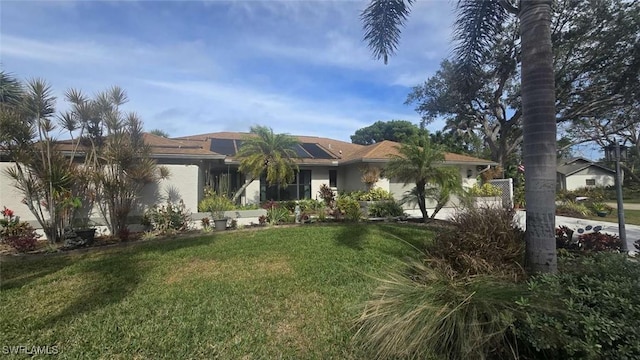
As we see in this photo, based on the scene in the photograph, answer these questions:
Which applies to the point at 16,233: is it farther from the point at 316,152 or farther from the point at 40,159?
the point at 316,152

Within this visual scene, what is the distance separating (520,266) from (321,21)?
929 centimetres

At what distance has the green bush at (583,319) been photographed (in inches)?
87.8

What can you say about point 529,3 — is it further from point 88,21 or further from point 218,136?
point 218,136

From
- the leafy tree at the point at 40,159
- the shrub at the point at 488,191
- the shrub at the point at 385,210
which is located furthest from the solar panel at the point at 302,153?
the leafy tree at the point at 40,159

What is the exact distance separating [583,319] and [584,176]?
52.8 m

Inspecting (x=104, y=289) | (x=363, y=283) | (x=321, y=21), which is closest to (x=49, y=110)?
(x=104, y=289)

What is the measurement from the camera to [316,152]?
2033 cm

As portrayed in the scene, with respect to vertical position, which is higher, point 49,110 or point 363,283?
point 49,110

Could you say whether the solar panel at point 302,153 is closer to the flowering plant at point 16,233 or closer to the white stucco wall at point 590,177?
the flowering plant at point 16,233

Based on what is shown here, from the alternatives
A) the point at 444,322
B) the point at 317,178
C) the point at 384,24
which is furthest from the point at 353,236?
the point at 317,178

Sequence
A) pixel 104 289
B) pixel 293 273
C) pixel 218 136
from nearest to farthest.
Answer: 1. pixel 104 289
2. pixel 293 273
3. pixel 218 136

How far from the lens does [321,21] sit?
10.0 metres

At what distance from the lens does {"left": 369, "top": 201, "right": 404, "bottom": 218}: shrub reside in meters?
13.8

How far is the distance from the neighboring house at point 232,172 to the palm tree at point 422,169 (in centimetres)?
374
